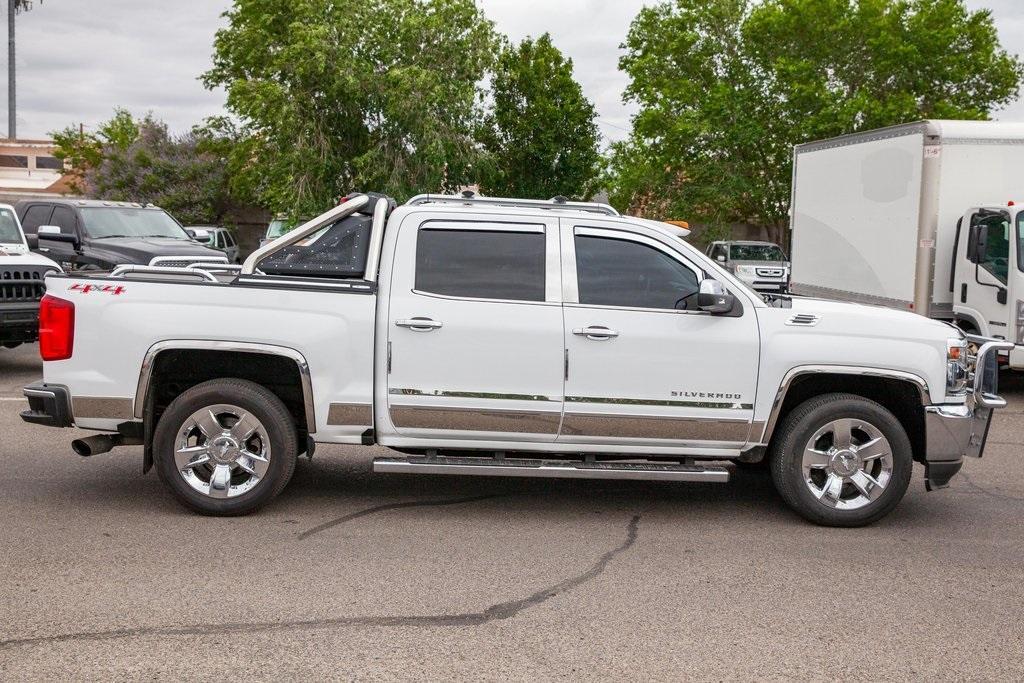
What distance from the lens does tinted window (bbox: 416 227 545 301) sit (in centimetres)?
630

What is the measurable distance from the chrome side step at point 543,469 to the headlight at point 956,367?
4.84 ft

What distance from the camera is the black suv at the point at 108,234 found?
1470 cm

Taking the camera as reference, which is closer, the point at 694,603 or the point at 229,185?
the point at 694,603

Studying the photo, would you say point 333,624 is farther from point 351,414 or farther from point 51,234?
point 51,234

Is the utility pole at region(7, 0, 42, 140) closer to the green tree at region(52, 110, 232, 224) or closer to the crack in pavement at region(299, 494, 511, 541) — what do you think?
the green tree at region(52, 110, 232, 224)

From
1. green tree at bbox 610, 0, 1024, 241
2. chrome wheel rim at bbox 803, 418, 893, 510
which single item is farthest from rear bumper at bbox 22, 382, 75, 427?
green tree at bbox 610, 0, 1024, 241

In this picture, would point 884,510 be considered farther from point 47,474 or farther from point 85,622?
point 47,474

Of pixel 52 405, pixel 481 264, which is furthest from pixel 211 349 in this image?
pixel 481 264

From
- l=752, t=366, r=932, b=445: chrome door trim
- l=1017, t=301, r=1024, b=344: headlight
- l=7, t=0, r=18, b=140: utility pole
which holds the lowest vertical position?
l=752, t=366, r=932, b=445: chrome door trim

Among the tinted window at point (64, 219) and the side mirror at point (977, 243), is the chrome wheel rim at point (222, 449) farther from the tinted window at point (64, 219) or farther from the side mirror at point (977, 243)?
the tinted window at point (64, 219)

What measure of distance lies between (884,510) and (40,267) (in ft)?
31.7

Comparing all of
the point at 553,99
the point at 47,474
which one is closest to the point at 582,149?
the point at 553,99

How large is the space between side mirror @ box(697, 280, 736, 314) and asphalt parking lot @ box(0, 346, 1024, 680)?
4.39ft

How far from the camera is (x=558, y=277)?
6332mm
